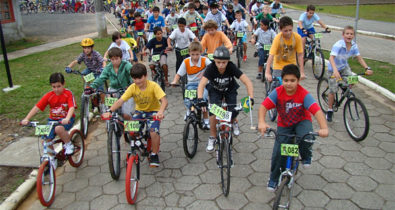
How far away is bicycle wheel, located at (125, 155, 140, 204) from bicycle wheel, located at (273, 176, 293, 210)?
70.3 inches

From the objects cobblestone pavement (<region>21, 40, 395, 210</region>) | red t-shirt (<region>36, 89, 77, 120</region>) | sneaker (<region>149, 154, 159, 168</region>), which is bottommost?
cobblestone pavement (<region>21, 40, 395, 210</region>)

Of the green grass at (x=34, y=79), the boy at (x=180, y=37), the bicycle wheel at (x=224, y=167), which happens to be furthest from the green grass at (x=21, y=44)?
the bicycle wheel at (x=224, y=167)

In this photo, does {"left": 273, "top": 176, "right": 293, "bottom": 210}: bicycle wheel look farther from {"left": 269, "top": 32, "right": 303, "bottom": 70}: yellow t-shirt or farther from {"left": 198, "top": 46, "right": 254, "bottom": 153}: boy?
{"left": 269, "top": 32, "right": 303, "bottom": 70}: yellow t-shirt

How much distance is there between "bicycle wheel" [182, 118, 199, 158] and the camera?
5.02 metres

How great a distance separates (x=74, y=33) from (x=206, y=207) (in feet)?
62.7

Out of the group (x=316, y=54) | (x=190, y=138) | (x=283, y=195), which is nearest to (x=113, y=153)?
(x=190, y=138)

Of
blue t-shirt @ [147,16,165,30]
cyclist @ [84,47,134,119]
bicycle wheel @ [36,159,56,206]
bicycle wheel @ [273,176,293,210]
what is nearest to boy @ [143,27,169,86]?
cyclist @ [84,47,134,119]

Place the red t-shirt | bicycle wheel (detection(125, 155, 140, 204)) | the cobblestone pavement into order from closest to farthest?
bicycle wheel (detection(125, 155, 140, 204)) < the cobblestone pavement < the red t-shirt

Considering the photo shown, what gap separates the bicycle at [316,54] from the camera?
891 cm

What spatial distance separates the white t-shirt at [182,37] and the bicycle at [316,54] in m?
3.40

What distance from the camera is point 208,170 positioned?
5016 mm

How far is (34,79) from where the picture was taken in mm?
10180

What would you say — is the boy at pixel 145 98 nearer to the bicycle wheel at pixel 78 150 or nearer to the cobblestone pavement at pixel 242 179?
the cobblestone pavement at pixel 242 179

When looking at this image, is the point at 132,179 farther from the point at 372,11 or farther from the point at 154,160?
the point at 372,11
